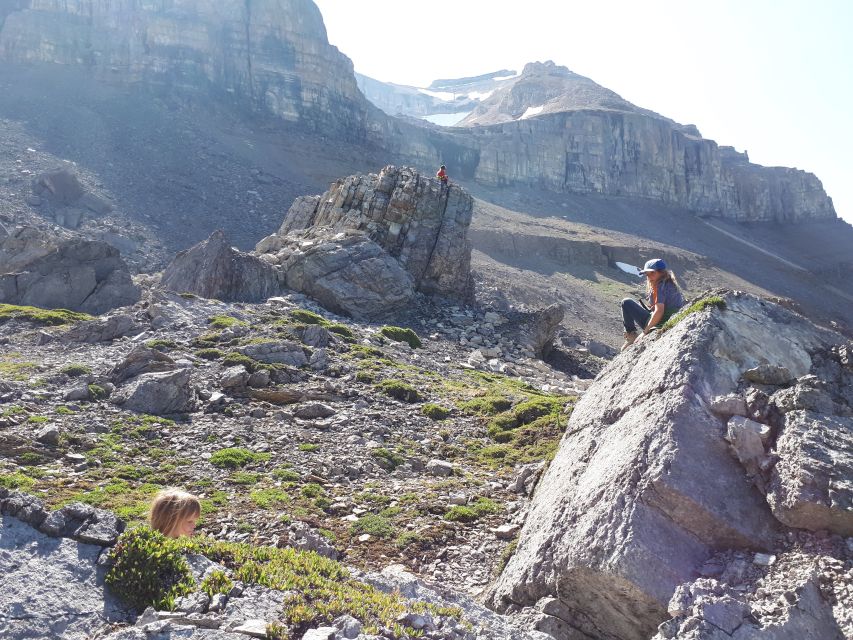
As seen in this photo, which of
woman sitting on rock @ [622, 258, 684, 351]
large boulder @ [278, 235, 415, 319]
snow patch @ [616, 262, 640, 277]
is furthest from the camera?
snow patch @ [616, 262, 640, 277]

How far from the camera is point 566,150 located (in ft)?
444

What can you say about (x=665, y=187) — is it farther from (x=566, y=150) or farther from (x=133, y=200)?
(x=133, y=200)

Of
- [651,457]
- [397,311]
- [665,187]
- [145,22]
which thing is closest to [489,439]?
[651,457]

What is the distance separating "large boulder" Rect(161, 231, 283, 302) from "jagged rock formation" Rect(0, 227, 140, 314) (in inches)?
102

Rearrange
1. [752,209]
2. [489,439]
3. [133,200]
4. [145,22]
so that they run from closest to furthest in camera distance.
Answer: [489,439] → [133,200] → [145,22] → [752,209]

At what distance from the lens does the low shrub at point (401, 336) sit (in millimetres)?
32594

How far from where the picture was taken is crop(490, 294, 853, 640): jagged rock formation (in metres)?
6.80

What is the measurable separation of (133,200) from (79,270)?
139ft

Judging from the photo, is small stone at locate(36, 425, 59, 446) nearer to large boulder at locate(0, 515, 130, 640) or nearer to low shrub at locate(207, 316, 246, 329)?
large boulder at locate(0, 515, 130, 640)

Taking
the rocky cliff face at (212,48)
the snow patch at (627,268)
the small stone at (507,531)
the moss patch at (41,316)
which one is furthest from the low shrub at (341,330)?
Answer: the rocky cliff face at (212,48)

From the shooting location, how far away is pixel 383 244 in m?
44.2

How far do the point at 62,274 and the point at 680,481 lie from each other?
34.9 meters

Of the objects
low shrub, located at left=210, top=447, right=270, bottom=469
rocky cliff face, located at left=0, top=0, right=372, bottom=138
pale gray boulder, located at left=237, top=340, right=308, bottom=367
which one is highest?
rocky cliff face, located at left=0, top=0, right=372, bottom=138

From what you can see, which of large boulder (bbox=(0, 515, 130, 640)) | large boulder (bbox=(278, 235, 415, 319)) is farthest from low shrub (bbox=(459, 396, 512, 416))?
large boulder (bbox=(278, 235, 415, 319))
